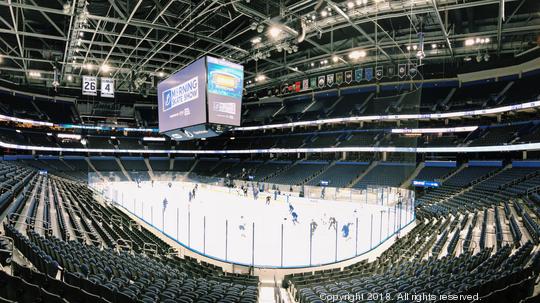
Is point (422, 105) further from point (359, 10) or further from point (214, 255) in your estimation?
point (214, 255)

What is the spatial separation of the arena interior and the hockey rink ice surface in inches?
Answer: 5.6

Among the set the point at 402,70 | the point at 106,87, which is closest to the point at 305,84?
the point at 402,70

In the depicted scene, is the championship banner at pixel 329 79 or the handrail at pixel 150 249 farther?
the championship banner at pixel 329 79

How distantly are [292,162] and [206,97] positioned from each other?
89.7 ft

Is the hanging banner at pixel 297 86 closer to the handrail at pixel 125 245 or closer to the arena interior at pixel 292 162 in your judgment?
the arena interior at pixel 292 162

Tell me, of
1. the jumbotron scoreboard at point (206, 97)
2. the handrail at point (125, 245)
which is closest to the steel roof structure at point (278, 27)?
the jumbotron scoreboard at point (206, 97)

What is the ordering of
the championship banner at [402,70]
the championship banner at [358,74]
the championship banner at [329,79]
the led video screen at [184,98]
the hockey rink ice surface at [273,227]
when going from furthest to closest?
1. the championship banner at [329,79]
2. the championship banner at [358,74]
3. the championship banner at [402,70]
4. the led video screen at [184,98]
5. the hockey rink ice surface at [273,227]

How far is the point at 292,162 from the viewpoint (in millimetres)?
39094

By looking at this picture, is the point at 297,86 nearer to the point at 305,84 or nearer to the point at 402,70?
the point at 305,84

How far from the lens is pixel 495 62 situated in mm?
26078

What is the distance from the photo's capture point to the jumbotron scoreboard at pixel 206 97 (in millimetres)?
12648

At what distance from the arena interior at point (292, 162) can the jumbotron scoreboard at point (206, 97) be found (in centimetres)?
10

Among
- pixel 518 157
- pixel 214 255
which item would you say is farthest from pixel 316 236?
pixel 518 157

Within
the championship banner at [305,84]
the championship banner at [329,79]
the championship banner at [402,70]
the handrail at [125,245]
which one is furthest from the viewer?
the championship banner at [305,84]
